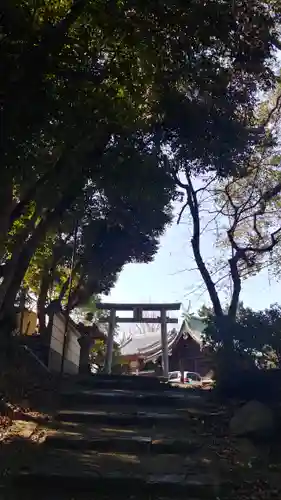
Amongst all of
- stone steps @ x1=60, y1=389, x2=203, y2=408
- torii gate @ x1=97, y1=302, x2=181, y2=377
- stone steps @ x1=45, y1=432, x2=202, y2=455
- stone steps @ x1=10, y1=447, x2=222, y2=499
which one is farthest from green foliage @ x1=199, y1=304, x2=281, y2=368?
torii gate @ x1=97, y1=302, x2=181, y2=377

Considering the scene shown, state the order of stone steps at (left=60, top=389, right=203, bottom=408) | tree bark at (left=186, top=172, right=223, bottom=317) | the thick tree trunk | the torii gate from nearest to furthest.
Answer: stone steps at (left=60, top=389, right=203, bottom=408) < tree bark at (left=186, top=172, right=223, bottom=317) < the thick tree trunk < the torii gate

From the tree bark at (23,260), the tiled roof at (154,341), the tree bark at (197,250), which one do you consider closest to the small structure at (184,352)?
the tiled roof at (154,341)

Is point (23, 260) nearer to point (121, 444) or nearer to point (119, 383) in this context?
point (121, 444)

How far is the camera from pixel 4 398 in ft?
22.4

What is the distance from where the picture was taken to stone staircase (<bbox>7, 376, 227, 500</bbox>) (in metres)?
4.41

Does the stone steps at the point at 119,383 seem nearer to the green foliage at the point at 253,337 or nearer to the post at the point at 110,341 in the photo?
the green foliage at the point at 253,337

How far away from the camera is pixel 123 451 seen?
5500mm

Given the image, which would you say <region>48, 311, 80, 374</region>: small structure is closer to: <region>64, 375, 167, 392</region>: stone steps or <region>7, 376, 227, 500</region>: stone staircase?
<region>64, 375, 167, 392</region>: stone steps

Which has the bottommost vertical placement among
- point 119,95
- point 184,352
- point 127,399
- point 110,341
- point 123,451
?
point 123,451

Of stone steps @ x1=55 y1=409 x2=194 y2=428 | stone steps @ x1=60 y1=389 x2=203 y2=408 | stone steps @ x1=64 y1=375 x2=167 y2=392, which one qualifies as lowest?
stone steps @ x1=55 y1=409 x2=194 y2=428

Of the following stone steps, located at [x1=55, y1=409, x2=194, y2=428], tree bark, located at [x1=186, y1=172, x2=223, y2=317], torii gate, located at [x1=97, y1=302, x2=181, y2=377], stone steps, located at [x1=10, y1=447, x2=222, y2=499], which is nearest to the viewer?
stone steps, located at [x1=10, y1=447, x2=222, y2=499]

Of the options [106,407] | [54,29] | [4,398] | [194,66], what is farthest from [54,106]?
[106,407]

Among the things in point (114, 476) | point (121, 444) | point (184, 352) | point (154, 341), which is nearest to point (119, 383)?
point (121, 444)

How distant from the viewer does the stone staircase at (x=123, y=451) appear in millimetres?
4410
